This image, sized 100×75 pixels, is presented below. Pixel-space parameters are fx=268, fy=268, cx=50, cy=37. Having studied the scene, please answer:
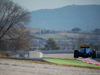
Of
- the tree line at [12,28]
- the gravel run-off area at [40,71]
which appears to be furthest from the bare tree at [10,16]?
the gravel run-off area at [40,71]

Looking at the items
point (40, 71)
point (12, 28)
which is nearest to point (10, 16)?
point (12, 28)

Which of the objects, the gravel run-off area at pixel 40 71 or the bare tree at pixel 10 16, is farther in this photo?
the bare tree at pixel 10 16

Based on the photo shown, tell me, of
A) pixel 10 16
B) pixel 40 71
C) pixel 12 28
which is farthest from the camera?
pixel 10 16

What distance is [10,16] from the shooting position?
4566 cm

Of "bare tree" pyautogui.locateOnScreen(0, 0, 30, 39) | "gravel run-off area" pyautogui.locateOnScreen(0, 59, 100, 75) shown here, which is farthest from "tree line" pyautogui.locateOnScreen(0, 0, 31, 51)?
"gravel run-off area" pyautogui.locateOnScreen(0, 59, 100, 75)

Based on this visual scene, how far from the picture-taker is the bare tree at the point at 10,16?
44875 mm

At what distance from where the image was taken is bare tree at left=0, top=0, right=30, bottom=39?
147ft

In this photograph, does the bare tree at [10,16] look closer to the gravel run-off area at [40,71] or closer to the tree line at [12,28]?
the tree line at [12,28]

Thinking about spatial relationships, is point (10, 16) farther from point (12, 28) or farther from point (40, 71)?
point (40, 71)

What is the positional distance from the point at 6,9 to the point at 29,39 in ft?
20.9

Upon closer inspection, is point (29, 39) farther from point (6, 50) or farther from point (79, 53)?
point (79, 53)

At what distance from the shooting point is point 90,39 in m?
47.4

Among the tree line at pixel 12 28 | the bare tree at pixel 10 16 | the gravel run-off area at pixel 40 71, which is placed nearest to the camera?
the gravel run-off area at pixel 40 71

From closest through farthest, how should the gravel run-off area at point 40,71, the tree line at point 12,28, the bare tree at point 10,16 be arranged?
1. the gravel run-off area at point 40,71
2. the tree line at point 12,28
3. the bare tree at point 10,16
